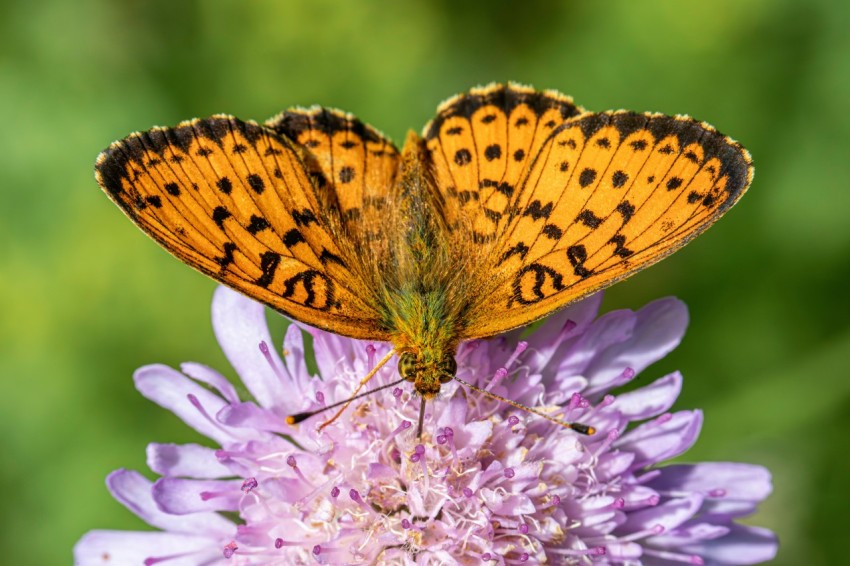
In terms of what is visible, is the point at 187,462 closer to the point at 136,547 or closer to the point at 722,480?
the point at 136,547

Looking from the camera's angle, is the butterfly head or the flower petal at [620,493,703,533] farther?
the flower petal at [620,493,703,533]

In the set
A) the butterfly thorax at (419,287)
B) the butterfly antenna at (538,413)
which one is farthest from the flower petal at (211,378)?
the butterfly antenna at (538,413)

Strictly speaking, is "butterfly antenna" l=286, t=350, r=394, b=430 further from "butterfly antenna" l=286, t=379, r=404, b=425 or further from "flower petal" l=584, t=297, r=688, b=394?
"flower petal" l=584, t=297, r=688, b=394

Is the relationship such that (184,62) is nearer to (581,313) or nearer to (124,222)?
(124,222)

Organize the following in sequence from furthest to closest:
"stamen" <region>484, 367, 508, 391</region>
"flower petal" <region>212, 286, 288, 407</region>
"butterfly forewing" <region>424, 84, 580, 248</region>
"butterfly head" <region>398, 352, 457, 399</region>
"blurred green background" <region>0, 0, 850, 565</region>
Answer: "blurred green background" <region>0, 0, 850, 565</region> → "flower petal" <region>212, 286, 288, 407</region> → "butterfly forewing" <region>424, 84, 580, 248</region> → "stamen" <region>484, 367, 508, 391</region> → "butterfly head" <region>398, 352, 457, 399</region>

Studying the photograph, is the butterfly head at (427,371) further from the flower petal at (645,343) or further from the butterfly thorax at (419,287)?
the flower petal at (645,343)

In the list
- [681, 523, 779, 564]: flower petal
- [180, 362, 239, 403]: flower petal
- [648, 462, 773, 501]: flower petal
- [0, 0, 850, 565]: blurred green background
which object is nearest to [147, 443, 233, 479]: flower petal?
[180, 362, 239, 403]: flower petal

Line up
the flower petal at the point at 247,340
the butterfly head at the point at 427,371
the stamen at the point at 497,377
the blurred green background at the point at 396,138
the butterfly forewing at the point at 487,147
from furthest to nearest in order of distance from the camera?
the blurred green background at the point at 396,138 → the flower petal at the point at 247,340 → the butterfly forewing at the point at 487,147 → the stamen at the point at 497,377 → the butterfly head at the point at 427,371
